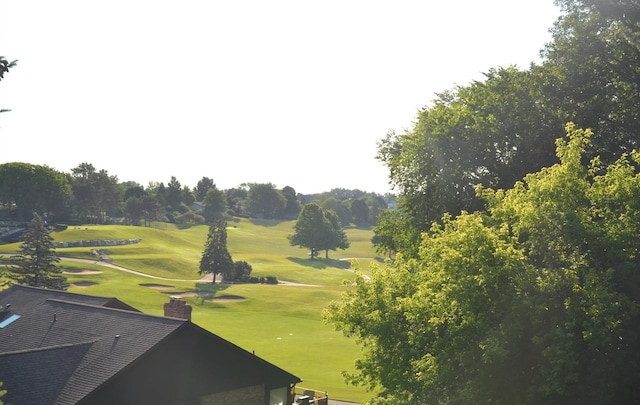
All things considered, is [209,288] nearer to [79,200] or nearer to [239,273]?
[239,273]

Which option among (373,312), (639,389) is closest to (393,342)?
(373,312)

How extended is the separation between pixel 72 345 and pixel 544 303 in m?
14.0

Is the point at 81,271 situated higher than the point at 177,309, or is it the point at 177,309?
the point at 177,309

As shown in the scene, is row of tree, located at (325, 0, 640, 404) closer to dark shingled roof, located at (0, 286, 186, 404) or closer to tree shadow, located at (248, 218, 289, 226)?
dark shingled roof, located at (0, 286, 186, 404)

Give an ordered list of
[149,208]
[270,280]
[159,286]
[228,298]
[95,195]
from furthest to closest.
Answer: [149,208], [95,195], [270,280], [159,286], [228,298]

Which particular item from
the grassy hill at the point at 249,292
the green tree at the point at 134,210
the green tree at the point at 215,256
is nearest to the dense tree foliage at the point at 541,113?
the grassy hill at the point at 249,292

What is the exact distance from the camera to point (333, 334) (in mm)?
50219

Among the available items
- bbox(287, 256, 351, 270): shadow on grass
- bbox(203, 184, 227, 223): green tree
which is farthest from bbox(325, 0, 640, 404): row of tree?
bbox(203, 184, 227, 223): green tree

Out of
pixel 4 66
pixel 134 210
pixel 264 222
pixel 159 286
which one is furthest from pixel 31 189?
pixel 4 66

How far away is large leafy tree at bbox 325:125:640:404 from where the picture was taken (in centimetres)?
1405

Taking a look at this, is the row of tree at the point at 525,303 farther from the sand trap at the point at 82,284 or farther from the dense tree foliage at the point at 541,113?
the sand trap at the point at 82,284

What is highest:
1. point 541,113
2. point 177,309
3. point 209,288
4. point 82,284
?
point 541,113

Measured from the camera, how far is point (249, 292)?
72750 mm

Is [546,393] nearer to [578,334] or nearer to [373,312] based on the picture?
[578,334]
